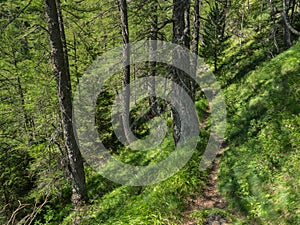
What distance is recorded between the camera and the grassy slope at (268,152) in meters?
5.42

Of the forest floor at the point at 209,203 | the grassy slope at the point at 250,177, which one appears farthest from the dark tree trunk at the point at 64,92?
the forest floor at the point at 209,203

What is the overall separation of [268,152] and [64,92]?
6.46 metres

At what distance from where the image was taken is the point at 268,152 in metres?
7.20

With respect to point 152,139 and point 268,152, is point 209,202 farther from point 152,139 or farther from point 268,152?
point 152,139

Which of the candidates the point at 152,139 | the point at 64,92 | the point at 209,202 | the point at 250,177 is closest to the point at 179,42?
the point at 64,92

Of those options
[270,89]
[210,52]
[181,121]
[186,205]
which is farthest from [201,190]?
[210,52]

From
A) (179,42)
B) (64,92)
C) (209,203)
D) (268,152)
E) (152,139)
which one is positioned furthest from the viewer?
(152,139)

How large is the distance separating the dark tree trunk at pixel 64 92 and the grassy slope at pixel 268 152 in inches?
193

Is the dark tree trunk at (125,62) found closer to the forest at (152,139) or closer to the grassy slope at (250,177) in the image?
the forest at (152,139)

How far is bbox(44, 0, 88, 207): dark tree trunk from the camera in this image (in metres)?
7.15

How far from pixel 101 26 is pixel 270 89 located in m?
8.48

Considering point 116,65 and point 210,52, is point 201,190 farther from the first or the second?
point 210,52

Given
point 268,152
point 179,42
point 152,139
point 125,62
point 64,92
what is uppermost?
point 125,62

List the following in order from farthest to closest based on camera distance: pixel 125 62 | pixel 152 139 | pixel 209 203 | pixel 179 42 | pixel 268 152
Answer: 1. pixel 152 139
2. pixel 125 62
3. pixel 179 42
4. pixel 268 152
5. pixel 209 203
